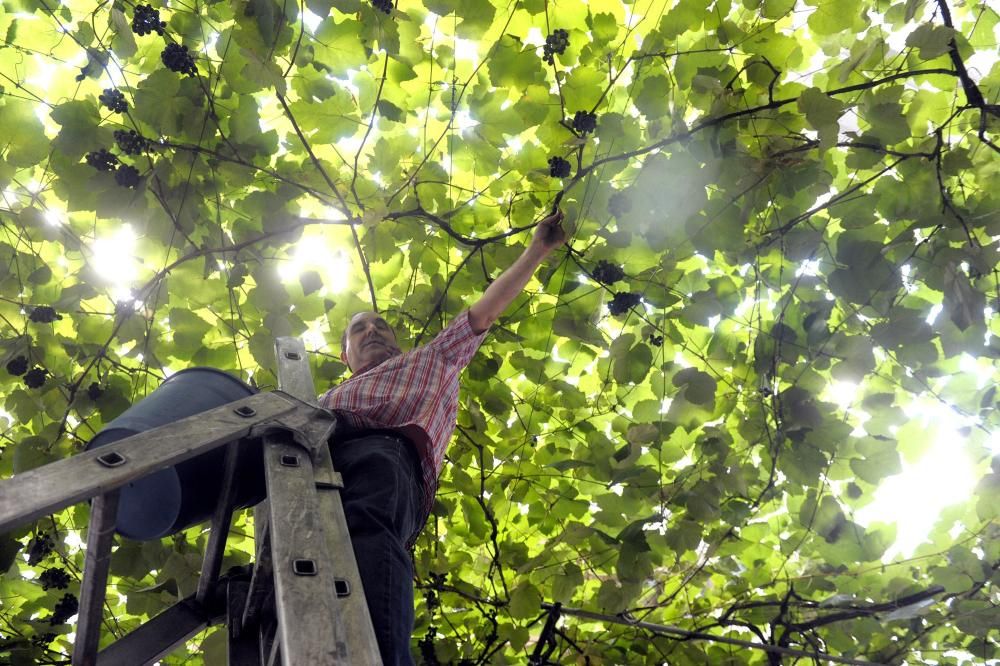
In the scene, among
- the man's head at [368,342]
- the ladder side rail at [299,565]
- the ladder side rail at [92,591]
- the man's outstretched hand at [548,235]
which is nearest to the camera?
the ladder side rail at [299,565]

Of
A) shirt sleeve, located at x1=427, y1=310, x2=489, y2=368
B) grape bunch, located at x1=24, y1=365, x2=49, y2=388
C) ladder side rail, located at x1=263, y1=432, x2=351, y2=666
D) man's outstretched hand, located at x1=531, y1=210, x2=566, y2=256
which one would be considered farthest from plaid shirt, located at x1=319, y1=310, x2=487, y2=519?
grape bunch, located at x1=24, y1=365, x2=49, y2=388

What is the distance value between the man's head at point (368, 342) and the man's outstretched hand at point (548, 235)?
581 millimetres

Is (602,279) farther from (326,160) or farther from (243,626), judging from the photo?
(243,626)

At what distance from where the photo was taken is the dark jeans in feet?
3.93

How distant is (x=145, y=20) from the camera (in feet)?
6.86

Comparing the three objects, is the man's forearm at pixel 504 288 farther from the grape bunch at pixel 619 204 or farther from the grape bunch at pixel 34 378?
the grape bunch at pixel 34 378

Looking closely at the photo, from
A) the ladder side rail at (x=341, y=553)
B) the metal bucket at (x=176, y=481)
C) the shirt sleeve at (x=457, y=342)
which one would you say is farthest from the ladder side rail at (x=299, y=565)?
the shirt sleeve at (x=457, y=342)

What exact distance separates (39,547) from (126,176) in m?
1.17

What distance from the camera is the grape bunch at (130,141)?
213 cm

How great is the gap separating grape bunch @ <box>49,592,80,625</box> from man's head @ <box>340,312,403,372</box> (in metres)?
1.23

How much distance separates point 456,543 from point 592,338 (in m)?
1.22

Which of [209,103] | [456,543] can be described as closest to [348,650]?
[209,103]

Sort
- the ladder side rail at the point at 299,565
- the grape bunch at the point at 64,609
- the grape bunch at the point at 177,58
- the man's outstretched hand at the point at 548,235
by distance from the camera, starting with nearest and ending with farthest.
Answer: the ladder side rail at the point at 299,565
the grape bunch at the point at 177,58
the man's outstretched hand at the point at 548,235
the grape bunch at the point at 64,609

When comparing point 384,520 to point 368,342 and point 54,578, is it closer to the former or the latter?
point 368,342
